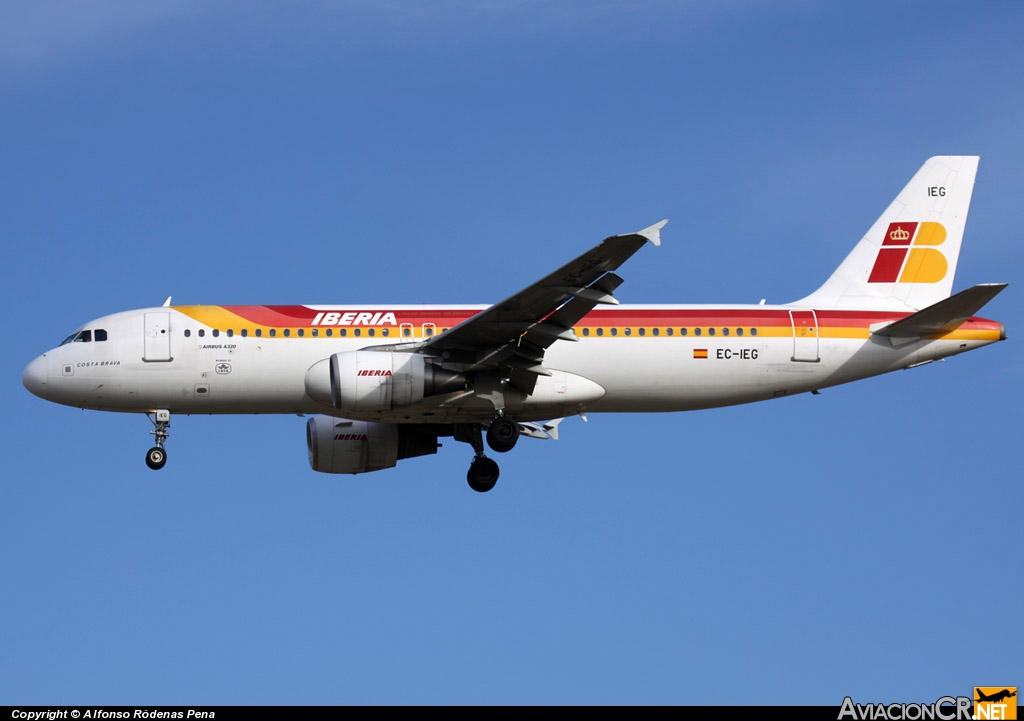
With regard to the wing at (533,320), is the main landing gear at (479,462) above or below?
below

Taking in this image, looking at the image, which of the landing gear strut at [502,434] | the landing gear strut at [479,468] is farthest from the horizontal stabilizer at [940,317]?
the landing gear strut at [479,468]

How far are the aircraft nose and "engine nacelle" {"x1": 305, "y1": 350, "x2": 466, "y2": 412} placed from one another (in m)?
7.02

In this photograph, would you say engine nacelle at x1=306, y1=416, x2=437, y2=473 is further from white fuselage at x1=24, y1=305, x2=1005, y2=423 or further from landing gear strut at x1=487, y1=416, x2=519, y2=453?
Answer: landing gear strut at x1=487, y1=416, x2=519, y2=453

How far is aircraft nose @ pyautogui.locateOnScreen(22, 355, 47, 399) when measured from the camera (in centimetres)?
3709

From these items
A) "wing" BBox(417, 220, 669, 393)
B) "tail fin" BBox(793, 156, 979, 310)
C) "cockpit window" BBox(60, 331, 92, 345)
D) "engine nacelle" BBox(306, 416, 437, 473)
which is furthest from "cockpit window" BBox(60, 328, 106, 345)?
"tail fin" BBox(793, 156, 979, 310)

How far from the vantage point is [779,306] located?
38.4 meters

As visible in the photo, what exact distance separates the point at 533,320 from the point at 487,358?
60.1 inches

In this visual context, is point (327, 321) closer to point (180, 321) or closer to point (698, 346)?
point (180, 321)

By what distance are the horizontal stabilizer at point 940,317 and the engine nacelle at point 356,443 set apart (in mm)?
12003

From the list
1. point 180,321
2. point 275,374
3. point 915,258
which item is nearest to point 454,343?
point 275,374

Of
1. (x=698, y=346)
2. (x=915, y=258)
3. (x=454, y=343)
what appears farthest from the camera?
(x=915, y=258)

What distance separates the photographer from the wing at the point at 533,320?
106 feet

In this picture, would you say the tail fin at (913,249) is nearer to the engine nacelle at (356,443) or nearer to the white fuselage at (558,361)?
the white fuselage at (558,361)

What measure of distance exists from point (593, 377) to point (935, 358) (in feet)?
28.3
